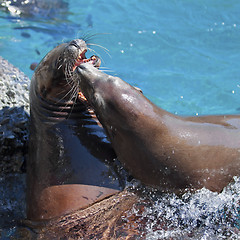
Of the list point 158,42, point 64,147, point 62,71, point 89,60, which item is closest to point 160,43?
point 158,42

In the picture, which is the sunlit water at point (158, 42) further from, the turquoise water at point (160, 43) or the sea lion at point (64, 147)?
the sea lion at point (64, 147)

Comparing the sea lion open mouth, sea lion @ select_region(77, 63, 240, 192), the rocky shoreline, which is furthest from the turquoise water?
sea lion @ select_region(77, 63, 240, 192)

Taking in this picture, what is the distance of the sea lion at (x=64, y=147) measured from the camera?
4.60 metres

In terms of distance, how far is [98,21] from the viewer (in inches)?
409

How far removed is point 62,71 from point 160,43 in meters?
5.09

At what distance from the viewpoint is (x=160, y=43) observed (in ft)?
31.4

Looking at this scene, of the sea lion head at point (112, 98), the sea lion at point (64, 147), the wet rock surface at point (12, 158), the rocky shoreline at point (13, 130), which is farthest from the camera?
the rocky shoreline at point (13, 130)

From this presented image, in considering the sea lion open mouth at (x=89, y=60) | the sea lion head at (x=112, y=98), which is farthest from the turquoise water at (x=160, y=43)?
the sea lion head at (x=112, y=98)

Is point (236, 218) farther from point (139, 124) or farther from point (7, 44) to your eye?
point (7, 44)

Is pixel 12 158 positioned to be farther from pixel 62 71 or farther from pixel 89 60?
pixel 89 60

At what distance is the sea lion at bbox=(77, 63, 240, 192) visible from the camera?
424 centimetres

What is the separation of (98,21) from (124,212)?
6670mm

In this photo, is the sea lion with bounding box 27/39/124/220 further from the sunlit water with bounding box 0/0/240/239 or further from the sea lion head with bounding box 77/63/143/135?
the sunlit water with bounding box 0/0/240/239

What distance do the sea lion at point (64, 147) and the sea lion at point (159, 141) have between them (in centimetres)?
35
